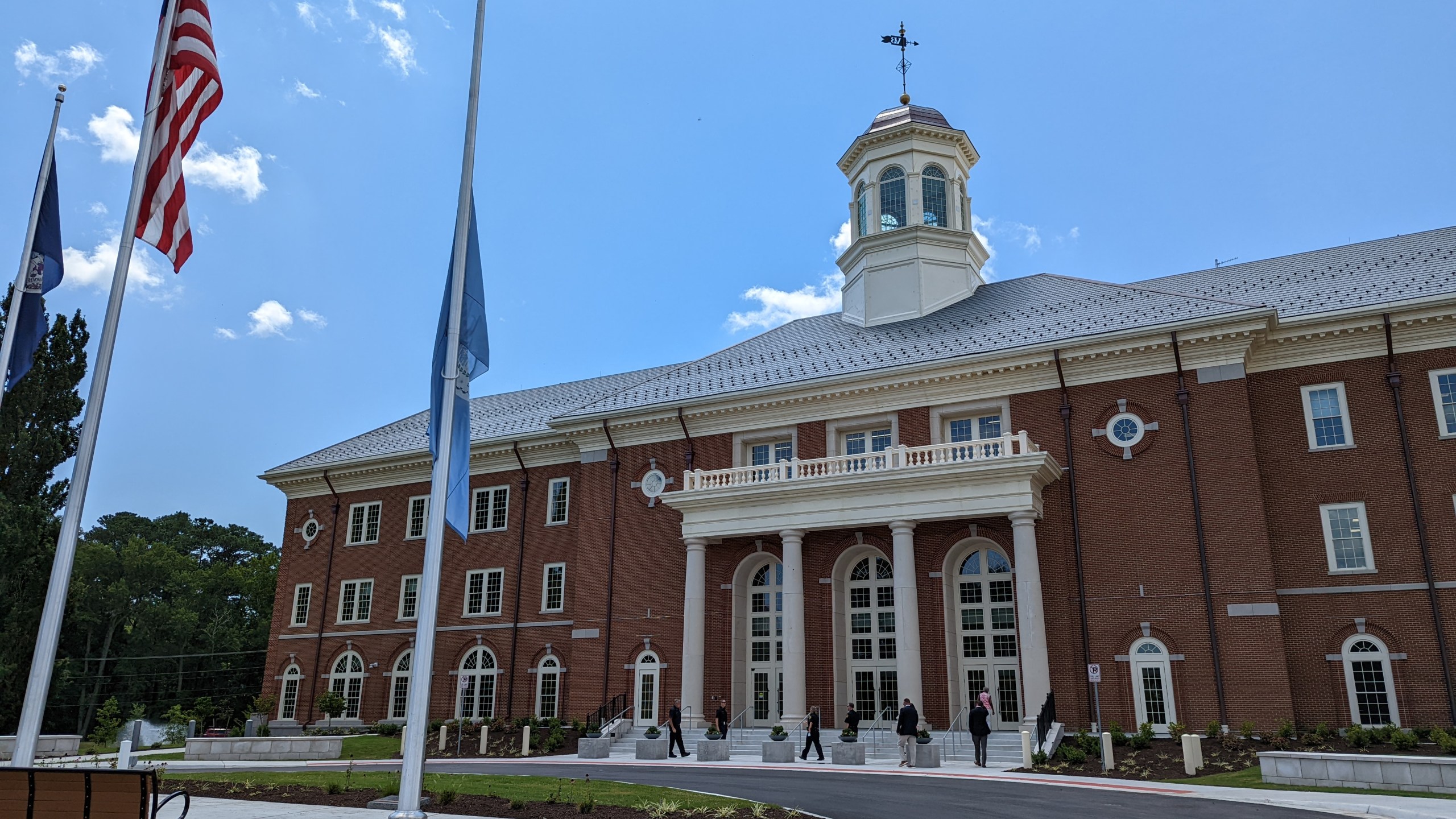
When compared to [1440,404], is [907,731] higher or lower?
lower

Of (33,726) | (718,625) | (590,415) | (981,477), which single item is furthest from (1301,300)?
(33,726)

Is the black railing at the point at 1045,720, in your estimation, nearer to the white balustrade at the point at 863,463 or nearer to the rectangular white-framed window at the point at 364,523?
the white balustrade at the point at 863,463

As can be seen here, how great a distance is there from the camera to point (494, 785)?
1953cm

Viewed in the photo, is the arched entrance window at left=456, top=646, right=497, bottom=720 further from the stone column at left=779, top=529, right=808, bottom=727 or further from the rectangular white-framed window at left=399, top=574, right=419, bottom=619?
the stone column at left=779, top=529, right=808, bottom=727

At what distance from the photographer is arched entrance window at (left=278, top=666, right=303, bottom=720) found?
46.2m

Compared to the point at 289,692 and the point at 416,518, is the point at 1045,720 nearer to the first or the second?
the point at 416,518

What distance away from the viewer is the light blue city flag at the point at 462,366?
1471 centimetres

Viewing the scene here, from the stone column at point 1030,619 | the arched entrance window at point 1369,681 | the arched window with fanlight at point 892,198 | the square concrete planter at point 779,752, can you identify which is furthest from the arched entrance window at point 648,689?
the arched entrance window at point 1369,681

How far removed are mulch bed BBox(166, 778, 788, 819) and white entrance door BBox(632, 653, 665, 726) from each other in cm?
1795

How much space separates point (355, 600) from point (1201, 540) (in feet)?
113

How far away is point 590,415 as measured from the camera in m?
40.0

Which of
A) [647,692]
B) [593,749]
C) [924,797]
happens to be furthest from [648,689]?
[924,797]

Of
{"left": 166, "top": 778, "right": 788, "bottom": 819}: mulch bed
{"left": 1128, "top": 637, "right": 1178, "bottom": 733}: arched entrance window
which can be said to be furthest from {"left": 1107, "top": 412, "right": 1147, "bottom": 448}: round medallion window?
{"left": 166, "top": 778, "right": 788, "bottom": 819}: mulch bed

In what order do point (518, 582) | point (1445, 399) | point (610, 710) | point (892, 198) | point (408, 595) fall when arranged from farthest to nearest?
point (408, 595)
point (892, 198)
point (518, 582)
point (610, 710)
point (1445, 399)
